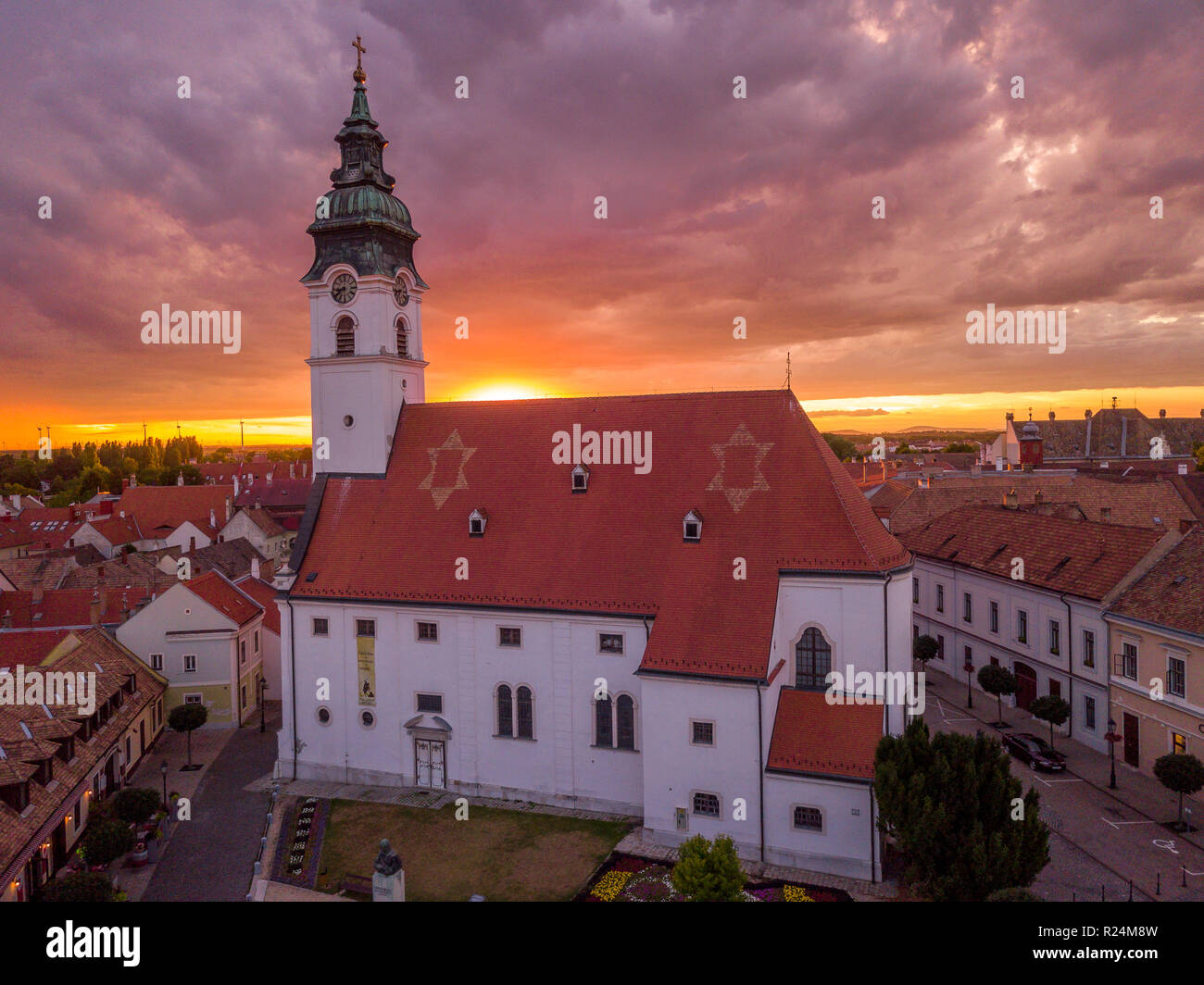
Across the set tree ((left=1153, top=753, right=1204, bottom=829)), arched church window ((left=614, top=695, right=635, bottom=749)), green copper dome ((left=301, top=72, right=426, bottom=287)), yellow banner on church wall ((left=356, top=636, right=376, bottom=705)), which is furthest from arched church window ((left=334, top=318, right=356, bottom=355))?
tree ((left=1153, top=753, right=1204, bottom=829))

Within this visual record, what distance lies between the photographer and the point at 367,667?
3481 centimetres

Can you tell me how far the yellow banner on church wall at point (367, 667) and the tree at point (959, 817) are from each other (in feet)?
71.6

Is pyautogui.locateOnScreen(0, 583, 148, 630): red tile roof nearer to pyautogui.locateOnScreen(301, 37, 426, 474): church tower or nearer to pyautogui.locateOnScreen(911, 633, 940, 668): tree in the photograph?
pyautogui.locateOnScreen(301, 37, 426, 474): church tower

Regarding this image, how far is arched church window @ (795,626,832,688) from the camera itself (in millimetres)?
29344

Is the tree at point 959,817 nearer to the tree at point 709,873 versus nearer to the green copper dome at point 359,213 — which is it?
the tree at point 709,873

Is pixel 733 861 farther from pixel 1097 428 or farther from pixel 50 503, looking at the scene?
pixel 50 503

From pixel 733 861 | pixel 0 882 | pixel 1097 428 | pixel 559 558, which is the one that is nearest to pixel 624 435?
pixel 559 558

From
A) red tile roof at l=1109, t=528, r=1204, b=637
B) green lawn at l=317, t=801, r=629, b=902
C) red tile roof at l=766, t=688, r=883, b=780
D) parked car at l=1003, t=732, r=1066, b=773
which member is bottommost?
green lawn at l=317, t=801, r=629, b=902

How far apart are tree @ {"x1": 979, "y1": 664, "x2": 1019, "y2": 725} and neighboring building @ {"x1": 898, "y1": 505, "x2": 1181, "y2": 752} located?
2.48m

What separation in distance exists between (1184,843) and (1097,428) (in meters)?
99.1

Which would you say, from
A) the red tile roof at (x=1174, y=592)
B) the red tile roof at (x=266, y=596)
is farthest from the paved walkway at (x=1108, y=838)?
the red tile roof at (x=266, y=596)

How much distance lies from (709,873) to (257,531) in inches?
3078

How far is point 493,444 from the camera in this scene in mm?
36938

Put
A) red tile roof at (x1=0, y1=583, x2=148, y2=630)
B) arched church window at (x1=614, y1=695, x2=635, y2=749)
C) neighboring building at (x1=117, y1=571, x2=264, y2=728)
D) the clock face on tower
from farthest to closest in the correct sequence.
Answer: red tile roof at (x1=0, y1=583, x2=148, y2=630) → neighboring building at (x1=117, y1=571, x2=264, y2=728) → the clock face on tower → arched church window at (x1=614, y1=695, x2=635, y2=749)
